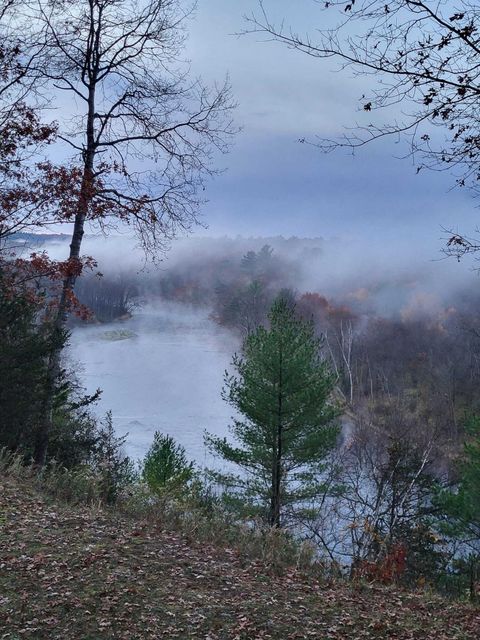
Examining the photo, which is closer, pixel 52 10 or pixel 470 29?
pixel 470 29

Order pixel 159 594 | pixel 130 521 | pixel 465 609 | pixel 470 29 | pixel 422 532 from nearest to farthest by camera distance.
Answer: pixel 470 29
pixel 159 594
pixel 465 609
pixel 130 521
pixel 422 532

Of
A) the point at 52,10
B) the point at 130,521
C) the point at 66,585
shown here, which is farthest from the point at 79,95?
the point at 66,585

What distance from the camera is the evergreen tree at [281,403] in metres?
16.3

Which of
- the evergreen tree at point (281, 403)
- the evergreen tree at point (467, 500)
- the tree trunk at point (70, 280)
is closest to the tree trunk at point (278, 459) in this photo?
the evergreen tree at point (281, 403)

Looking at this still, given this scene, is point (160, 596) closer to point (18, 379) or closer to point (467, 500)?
point (18, 379)

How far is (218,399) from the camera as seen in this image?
48.1m

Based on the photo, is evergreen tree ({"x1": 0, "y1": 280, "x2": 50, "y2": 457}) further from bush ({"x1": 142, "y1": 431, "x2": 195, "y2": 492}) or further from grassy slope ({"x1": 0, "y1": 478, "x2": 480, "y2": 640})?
bush ({"x1": 142, "y1": 431, "x2": 195, "y2": 492})

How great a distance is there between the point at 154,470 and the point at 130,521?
36.6ft

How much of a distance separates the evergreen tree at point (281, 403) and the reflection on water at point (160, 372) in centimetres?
1836

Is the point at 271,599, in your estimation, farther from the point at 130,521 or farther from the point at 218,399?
the point at 218,399

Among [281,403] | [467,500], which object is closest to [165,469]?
[281,403]

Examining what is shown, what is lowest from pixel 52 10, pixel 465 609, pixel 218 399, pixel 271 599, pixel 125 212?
pixel 218 399

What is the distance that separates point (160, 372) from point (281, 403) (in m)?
40.6

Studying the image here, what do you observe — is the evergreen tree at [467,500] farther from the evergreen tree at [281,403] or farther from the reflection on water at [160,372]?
the reflection on water at [160,372]
